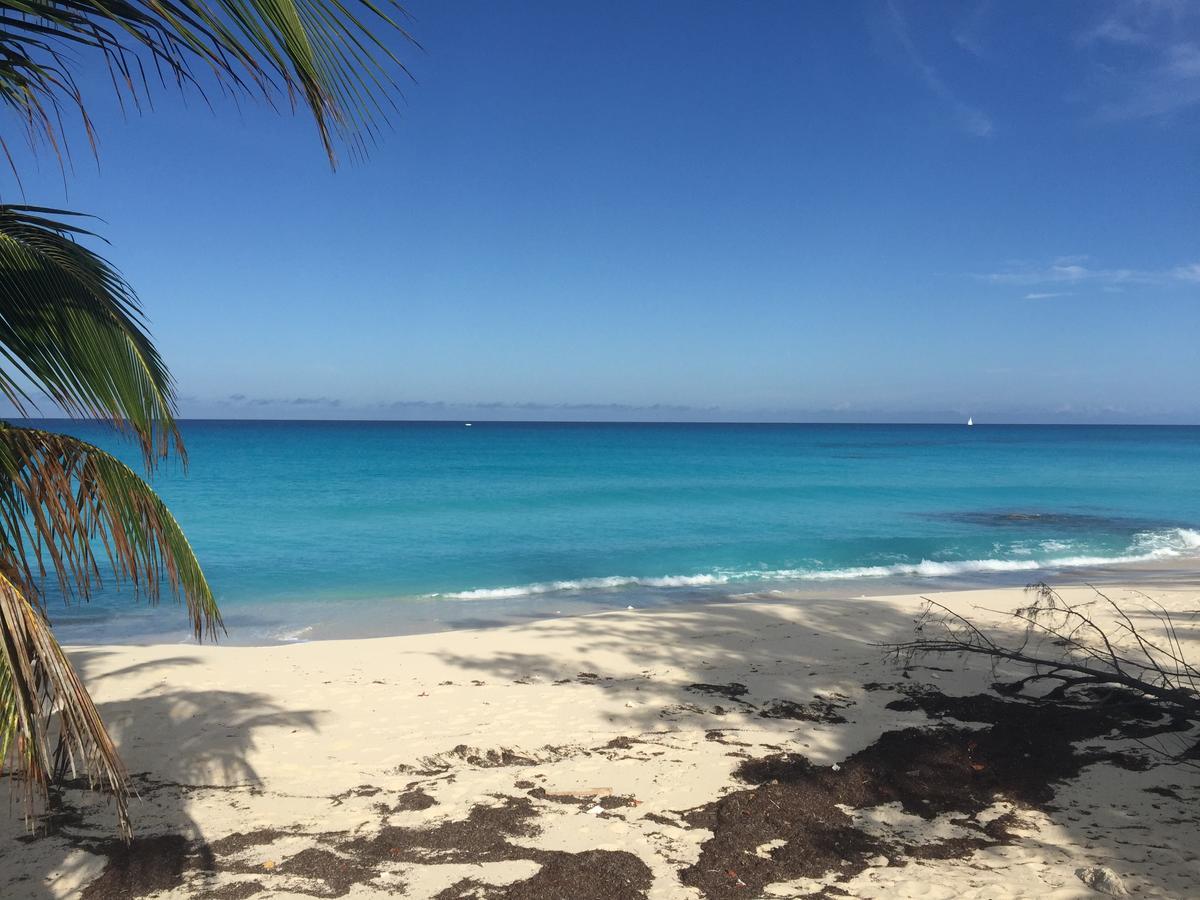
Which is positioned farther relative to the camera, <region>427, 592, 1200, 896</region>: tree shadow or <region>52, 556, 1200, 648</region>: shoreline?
<region>52, 556, 1200, 648</region>: shoreline

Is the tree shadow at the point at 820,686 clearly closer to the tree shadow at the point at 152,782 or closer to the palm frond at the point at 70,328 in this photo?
the tree shadow at the point at 152,782

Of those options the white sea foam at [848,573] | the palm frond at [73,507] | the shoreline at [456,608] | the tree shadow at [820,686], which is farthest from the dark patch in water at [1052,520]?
the palm frond at [73,507]

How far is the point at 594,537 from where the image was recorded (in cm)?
2356

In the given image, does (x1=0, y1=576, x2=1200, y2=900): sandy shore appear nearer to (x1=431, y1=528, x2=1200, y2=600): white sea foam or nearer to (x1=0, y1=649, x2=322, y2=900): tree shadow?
(x1=0, y1=649, x2=322, y2=900): tree shadow

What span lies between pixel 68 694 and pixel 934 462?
2548 inches

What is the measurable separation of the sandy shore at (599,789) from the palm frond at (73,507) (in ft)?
6.98

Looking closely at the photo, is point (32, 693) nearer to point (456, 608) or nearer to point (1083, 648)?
point (1083, 648)

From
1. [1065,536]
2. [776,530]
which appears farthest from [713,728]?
[1065,536]

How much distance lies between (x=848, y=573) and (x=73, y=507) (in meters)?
17.2

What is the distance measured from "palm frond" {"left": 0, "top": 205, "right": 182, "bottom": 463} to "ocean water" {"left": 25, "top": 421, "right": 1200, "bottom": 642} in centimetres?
33

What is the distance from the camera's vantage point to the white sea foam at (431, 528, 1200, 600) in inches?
638

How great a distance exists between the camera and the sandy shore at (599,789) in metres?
4.26

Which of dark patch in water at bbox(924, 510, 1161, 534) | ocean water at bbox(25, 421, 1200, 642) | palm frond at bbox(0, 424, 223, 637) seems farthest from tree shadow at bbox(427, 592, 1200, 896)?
dark patch in water at bbox(924, 510, 1161, 534)

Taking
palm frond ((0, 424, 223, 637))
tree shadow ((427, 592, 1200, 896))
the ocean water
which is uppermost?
palm frond ((0, 424, 223, 637))
